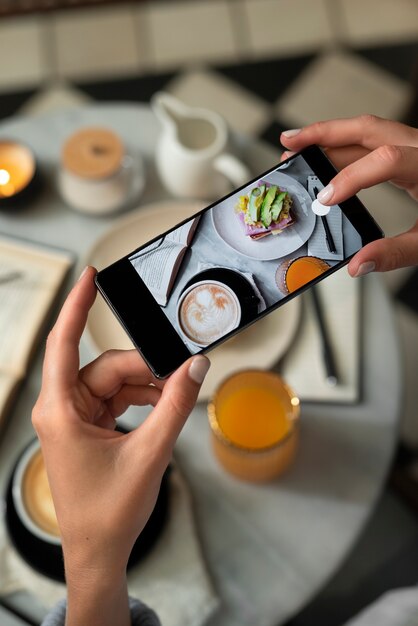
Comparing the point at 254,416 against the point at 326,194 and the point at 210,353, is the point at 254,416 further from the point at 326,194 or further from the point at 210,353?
the point at 326,194

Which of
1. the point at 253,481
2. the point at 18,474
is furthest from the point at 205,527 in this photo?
the point at 18,474

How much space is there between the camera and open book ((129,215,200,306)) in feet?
1.82

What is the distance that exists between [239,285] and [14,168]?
1.49 ft

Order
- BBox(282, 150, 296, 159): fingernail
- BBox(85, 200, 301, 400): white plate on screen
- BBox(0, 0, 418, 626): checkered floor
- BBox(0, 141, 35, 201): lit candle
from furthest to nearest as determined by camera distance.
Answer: BBox(0, 0, 418, 626): checkered floor < BBox(0, 141, 35, 201): lit candle < BBox(85, 200, 301, 400): white plate on screen < BBox(282, 150, 296, 159): fingernail

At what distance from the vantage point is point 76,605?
0.50 metres

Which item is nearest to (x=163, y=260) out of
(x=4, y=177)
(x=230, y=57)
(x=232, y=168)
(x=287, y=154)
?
(x=287, y=154)

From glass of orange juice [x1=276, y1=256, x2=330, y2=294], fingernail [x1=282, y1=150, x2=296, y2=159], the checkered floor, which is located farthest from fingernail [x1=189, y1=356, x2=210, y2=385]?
the checkered floor

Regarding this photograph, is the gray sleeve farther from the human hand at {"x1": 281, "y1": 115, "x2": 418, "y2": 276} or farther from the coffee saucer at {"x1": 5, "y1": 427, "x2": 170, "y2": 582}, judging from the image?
the human hand at {"x1": 281, "y1": 115, "x2": 418, "y2": 276}

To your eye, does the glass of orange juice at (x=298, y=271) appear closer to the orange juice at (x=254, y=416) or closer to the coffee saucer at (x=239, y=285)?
the coffee saucer at (x=239, y=285)

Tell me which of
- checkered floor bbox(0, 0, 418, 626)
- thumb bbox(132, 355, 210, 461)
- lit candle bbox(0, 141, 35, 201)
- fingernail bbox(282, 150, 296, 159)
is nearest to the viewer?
thumb bbox(132, 355, 210, 461)

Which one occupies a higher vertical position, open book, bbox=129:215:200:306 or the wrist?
open book, bbox=129:215:200:306

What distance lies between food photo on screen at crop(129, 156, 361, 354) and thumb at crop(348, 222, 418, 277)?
0.01 metres

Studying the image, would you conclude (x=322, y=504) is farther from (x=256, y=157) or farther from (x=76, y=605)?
(x=256, y=157)

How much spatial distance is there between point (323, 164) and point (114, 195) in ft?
1.12
